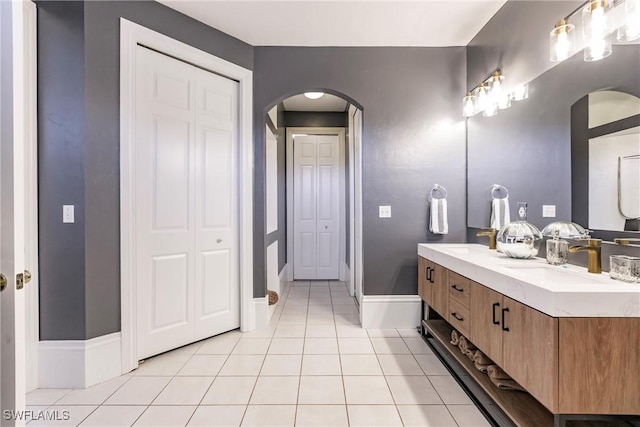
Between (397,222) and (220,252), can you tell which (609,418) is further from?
(220,252)

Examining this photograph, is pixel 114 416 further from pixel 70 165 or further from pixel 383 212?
pixel 383 212

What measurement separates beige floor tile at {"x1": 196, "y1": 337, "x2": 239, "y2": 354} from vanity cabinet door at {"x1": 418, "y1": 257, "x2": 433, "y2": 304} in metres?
1.64

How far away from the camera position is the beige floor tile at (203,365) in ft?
7.09

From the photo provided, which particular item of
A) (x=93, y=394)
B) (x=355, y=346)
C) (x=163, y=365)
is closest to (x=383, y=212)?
(x=355, y=346)

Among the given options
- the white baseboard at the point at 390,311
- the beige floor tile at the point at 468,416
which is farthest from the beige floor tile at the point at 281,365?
the beige floor tile at the point at 468,416

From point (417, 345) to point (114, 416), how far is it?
2115mm

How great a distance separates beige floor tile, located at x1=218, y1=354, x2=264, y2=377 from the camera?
2156mm

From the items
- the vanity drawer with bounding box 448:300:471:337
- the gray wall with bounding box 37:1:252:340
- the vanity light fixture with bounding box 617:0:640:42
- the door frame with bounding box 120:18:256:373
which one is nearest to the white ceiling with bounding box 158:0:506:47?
the door frame with bounding box 120:18:256:373

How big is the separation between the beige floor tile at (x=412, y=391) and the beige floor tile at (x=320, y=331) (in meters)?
0.84

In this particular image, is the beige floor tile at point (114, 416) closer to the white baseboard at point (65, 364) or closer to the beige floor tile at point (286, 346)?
the white baseboard at point (65, 364)

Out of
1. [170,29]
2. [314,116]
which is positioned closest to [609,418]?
[170,29]

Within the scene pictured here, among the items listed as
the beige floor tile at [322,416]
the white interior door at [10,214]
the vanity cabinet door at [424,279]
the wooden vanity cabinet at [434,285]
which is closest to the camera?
the white interior door at [10,214]

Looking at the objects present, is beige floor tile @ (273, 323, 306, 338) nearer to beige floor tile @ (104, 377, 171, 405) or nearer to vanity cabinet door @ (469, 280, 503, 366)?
beige floor tile @ (104, 377, 171, 405)

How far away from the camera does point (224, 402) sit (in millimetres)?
1833
